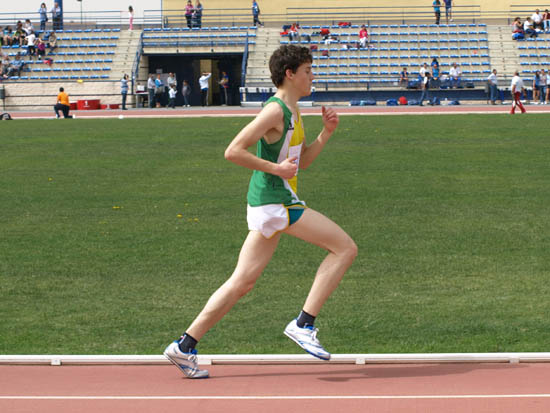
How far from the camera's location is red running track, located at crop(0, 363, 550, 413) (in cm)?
502

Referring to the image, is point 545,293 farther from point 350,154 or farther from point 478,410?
point 350,154

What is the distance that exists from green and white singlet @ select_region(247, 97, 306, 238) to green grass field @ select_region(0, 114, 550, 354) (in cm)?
138

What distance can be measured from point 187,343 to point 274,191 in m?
1.07

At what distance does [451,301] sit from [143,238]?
4.81m

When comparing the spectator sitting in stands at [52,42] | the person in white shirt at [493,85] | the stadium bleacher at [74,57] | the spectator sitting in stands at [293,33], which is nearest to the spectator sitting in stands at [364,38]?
the spectator sitting in stands at [293,33]

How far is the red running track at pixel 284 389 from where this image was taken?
502cm

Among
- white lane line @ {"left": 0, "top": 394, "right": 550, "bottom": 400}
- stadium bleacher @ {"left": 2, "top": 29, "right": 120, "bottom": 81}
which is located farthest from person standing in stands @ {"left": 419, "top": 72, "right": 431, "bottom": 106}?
white lane line @ {"left": 0, "top": 394, "right": 550, "bottom": 400}

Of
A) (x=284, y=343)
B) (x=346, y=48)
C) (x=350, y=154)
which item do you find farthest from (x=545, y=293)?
(x=346, y=48)

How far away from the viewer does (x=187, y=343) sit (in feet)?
18.2

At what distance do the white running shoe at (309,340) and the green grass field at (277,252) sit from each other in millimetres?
821

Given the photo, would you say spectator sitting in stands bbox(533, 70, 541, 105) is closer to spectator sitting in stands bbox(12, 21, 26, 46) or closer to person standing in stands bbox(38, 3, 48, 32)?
person standing in stands bbox(38, 3, 48, 32)

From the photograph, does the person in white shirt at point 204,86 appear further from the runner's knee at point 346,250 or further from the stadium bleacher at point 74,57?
the runner's knee at point 346,250

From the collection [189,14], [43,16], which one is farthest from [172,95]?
[43,16]

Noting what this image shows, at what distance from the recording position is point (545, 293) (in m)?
8.09
